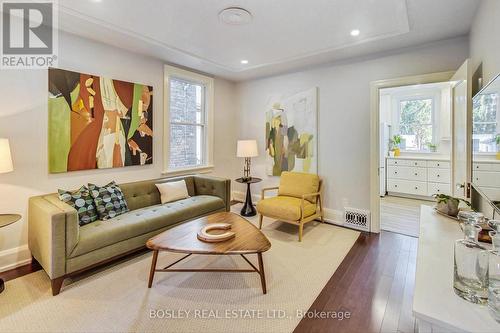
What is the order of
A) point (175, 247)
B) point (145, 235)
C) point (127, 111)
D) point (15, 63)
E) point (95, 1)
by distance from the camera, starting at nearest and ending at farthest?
point (175, 247)
point (95, 1)
point (15, 63)
point (145, 235)
point (127, 111)

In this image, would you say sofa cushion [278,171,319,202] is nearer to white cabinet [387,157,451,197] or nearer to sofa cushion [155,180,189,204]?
sofa cushion [155,180,189,204]

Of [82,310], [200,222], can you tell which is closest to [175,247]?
[200,222]

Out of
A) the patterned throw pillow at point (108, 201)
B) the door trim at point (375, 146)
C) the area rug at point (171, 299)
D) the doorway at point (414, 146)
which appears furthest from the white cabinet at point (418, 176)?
the patterned throw pillow at point (108, 201)

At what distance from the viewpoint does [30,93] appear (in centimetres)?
261

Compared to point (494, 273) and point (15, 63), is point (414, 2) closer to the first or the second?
point (494, 273)

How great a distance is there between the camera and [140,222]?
2688mm

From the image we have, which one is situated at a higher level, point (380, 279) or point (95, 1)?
point (95, 1)

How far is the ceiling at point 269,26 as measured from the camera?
7.54 feet

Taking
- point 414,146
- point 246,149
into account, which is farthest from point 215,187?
point 414,146

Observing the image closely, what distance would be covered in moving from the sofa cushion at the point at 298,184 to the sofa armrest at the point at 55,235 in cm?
276

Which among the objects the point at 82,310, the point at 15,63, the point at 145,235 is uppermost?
the point at 15,63

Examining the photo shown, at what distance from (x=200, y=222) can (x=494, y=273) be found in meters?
2.26

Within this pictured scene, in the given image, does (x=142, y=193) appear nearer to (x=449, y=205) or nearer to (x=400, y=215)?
(x=449, y=205)

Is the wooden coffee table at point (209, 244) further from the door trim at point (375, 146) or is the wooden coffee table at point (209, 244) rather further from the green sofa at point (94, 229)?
the door trim at point (375, 146)
